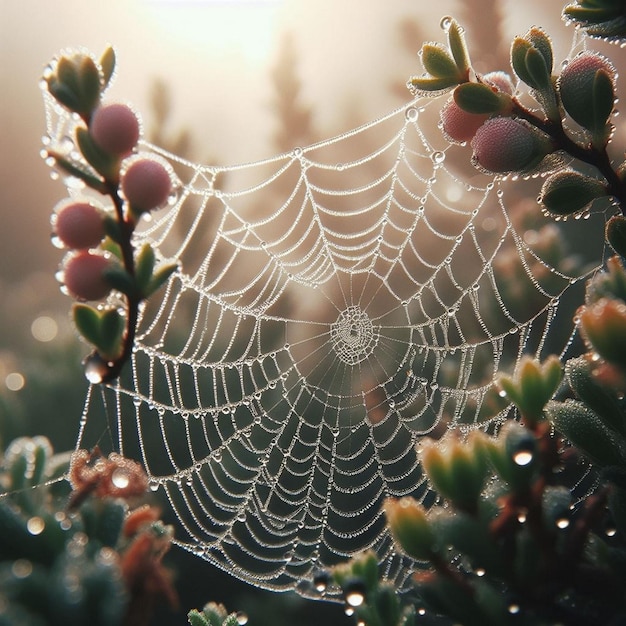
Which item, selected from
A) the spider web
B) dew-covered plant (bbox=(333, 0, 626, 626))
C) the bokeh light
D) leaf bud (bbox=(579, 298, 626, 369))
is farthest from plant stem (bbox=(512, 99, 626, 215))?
the bokeh light

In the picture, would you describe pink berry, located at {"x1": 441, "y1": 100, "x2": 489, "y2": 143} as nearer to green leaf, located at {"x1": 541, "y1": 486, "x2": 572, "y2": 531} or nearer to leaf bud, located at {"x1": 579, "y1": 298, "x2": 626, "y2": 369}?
leaf bud, located at {"x1": 579, "y1": 298, "x2": 626, "y2": 369}

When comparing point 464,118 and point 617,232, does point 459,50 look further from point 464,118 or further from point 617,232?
point 617,232

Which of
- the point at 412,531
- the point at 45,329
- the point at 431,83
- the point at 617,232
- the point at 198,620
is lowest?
the point at 198,620

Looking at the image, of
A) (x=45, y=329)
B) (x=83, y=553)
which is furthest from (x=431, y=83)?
(x=45, y=329)

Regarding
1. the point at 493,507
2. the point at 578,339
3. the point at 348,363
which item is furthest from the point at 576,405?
the point at 348,363

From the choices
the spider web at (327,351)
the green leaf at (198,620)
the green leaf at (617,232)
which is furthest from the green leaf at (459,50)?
the spider web at (327,351)

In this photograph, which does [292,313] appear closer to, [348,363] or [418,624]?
[348,363]
